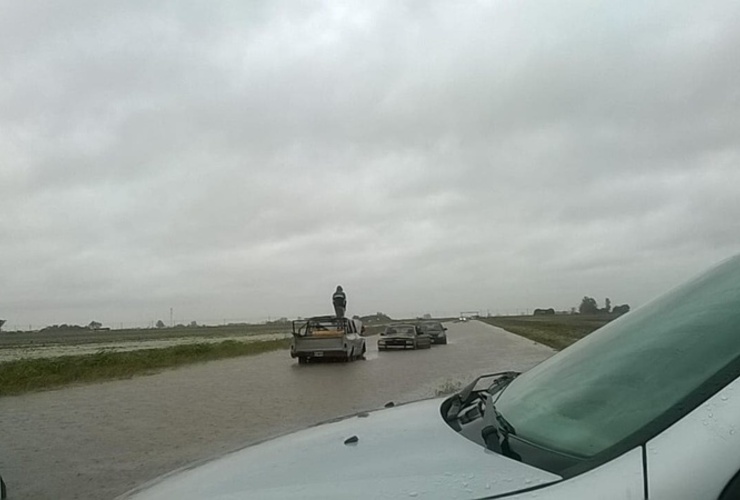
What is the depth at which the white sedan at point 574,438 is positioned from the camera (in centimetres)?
141

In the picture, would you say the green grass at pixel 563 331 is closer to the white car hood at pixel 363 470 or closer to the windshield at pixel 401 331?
the white car hood at pixel 363 470

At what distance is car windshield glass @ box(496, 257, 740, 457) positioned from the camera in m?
1.69

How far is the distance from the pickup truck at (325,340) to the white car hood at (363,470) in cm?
2530

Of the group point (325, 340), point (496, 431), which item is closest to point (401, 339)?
point (325, 340)

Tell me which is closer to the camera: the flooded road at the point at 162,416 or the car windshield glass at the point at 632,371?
the car windshield glass at the point at 632,371

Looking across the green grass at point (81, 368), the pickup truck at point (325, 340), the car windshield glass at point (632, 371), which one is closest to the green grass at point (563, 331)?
the car windshield glass at point (632, 371)

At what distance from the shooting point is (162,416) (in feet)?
44.0

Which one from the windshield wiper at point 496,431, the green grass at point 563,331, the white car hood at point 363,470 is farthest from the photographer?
the green grass at point 563,331

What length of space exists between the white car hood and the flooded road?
5.40 feet

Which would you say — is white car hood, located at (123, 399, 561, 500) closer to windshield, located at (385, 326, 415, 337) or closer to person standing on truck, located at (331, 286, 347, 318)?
person standing on truck, located at (331, 286, 347, 318)

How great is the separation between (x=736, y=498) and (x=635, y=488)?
0.19m

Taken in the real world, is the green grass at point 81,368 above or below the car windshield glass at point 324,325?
below

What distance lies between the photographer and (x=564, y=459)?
168cm

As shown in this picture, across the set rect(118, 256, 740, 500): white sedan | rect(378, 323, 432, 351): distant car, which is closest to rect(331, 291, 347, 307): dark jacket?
rect(378, 323, 432, 351): distant car
